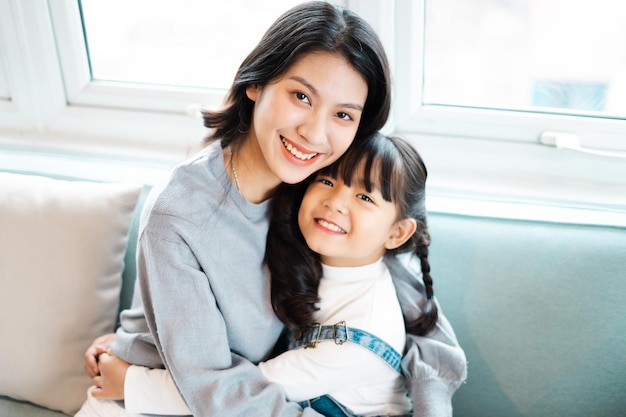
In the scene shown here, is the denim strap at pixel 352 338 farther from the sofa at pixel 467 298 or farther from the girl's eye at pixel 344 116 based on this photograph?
the girl's eye at pixel 344 116

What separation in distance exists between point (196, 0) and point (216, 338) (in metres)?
1.02

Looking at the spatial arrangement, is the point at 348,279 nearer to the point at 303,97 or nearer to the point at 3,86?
the point at 303,97

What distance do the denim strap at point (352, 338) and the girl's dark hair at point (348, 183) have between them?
3 centimetres

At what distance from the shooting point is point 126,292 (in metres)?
1.61

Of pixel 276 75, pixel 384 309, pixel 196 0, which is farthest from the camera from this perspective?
pixel 196 0

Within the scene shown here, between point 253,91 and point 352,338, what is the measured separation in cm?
49

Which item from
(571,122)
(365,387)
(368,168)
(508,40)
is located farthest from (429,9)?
(365,387)

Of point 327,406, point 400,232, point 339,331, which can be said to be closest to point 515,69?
point 400,232

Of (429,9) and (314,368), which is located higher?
(429,9)

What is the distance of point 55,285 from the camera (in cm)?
149

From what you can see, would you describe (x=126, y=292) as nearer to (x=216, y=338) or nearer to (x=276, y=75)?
(x=216, y=338)

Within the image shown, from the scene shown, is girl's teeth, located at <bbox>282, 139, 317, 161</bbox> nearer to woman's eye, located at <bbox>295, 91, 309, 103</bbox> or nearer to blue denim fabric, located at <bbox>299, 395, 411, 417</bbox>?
woman's eye, located at <bbox>295, 91, 309, 103</bbox>

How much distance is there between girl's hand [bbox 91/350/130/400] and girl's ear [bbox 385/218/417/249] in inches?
23.2

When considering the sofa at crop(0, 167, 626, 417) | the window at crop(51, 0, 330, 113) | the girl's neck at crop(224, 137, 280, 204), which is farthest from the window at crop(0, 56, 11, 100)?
the girl's neck at crop(224, 137, 280, 204)
